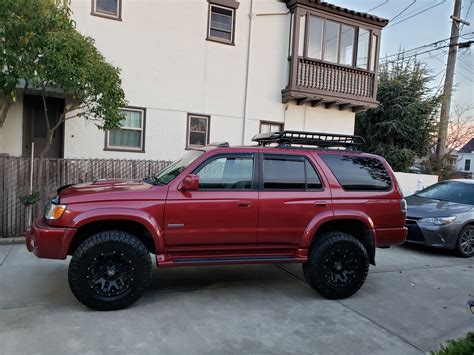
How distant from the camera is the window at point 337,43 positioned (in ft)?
40.5

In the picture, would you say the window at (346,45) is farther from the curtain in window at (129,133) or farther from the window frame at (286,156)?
the window frame at (286,156)

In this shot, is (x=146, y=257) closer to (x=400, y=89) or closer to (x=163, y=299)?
(x=163, y=299)

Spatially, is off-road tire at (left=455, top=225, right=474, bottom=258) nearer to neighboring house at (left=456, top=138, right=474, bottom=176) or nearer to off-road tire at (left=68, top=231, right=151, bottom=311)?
off-road tire at (left=68, top=231, right=151, bottom=311)

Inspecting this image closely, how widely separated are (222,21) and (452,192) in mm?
7542

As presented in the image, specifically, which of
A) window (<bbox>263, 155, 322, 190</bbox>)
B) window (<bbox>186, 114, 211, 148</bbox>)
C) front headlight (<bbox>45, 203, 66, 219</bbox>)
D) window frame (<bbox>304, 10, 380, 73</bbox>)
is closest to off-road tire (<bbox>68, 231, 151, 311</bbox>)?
front headlight (<bbox>45, 203, 66, 219</bbox>)

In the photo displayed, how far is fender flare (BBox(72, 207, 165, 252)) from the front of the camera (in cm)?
432

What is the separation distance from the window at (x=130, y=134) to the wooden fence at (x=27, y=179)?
1.42m

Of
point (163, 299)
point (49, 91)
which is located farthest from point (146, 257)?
point (49, 91)

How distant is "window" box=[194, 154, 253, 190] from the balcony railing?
280 inches

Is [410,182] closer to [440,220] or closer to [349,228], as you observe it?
[440,220]

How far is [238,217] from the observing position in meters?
4.80

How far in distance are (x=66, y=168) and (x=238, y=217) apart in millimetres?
4982

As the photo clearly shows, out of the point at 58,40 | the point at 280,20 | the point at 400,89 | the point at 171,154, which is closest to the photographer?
the point at 58,40

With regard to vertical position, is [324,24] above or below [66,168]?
above
